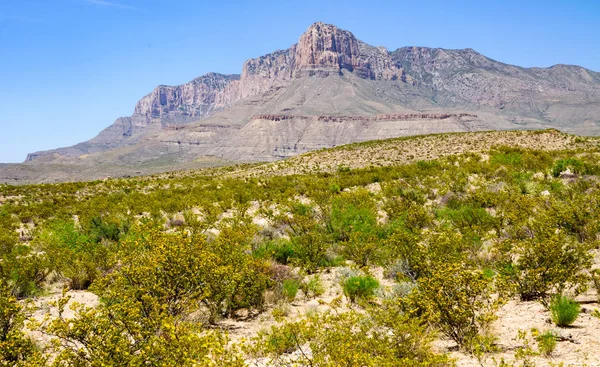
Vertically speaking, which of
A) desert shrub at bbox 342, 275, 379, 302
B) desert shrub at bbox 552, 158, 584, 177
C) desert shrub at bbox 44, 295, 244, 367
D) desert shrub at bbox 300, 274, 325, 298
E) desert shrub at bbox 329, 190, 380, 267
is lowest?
desert shrub at bbox 300, 274, 325, 298

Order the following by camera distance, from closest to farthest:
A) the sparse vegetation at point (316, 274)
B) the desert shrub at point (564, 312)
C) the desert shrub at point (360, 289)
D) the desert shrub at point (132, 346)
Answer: the desert shrub at point (132, 346)
the sparse vegetation at point (316, 274)
the desert shrub at point (564, 312)
the desert shrub at point (360, 289)

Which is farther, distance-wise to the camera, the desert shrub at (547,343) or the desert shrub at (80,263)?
the desert shrub at (80,263)

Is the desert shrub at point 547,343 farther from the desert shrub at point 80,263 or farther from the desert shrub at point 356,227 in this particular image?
the desert shrub at point 80,263

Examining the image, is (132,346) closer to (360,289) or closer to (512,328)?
(360,289)

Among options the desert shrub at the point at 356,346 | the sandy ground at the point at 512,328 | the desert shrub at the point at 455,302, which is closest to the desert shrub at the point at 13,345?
the sandy ground at the point at 512,328

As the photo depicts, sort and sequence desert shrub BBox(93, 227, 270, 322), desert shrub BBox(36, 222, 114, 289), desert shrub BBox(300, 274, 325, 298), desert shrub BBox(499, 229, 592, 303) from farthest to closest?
1. desert shrub BBox(36, 222, 114, 289)
2. desert shrub BBox(300, 274, 325, 298)
3. desert shrub BBox(499, 229, 592, 303)
4. desert shrub BBox(93, 227, 270, 322)

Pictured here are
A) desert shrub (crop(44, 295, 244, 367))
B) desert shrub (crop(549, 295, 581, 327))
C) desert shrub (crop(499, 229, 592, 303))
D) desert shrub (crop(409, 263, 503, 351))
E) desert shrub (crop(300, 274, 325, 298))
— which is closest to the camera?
desert shrub (crop(44, 295, 244, 367))

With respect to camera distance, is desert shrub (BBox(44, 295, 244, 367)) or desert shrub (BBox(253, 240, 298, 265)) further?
desert shrub (BBox(253, 240, 298, 265))

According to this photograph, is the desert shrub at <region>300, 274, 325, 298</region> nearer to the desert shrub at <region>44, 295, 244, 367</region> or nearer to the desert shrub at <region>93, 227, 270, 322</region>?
the desert shrub at <region>93, 227, 270, 322</region>

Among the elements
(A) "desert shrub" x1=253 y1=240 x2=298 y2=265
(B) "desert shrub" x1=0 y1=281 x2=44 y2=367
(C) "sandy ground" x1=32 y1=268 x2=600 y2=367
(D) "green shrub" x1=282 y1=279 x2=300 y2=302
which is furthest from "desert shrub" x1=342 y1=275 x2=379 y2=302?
(B) "desert shrub" x1=0 y1=281 x2=44 y2=367

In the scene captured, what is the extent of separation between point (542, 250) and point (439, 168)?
22.3m

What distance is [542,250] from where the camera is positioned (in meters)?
8.15

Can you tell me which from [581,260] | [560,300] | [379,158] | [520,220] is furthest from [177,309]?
[379,158]

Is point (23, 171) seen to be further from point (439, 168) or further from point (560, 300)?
point (560, 300)
